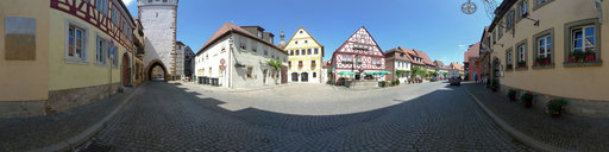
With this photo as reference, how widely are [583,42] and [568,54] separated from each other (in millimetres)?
421

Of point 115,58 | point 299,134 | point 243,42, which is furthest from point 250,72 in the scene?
point 299,134

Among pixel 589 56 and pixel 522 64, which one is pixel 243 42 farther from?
pixel 589 56

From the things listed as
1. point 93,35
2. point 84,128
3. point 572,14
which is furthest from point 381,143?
point 93,35

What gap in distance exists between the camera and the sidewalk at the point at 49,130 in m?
3.23

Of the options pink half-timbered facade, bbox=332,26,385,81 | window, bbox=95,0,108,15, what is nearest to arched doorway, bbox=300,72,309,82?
pink half-timbered facade, bbox=332,26,385,81

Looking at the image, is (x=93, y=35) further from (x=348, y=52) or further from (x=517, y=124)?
(x=348, y=52)

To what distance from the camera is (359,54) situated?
102 ft

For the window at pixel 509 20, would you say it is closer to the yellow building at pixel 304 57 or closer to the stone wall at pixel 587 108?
the stone wall at pixel 587 108

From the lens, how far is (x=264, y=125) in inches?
196

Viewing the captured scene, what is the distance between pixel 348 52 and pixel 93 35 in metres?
27.1

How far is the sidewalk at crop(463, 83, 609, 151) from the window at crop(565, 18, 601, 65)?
5.31ft

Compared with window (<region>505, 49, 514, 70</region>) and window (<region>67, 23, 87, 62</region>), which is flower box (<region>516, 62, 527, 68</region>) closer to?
window (<region>505, 49, 514, 70</region>)

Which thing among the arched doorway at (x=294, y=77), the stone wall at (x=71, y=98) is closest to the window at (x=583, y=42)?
Answer: the stone wall at (x=71, y=98)

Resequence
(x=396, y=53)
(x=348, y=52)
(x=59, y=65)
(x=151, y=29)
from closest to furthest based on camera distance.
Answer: (x=59, y=65) < (x=151, y=29) < (x=348, y=52) < (x=396, y=53)
